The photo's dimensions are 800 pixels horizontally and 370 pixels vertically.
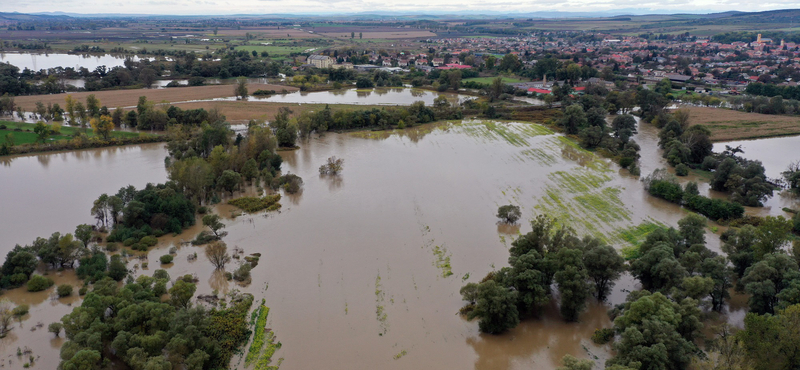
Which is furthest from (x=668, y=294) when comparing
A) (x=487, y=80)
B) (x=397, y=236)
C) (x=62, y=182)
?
(x=487, y=80)

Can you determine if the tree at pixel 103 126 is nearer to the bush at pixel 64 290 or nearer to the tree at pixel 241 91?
the tree at pixel 241 91

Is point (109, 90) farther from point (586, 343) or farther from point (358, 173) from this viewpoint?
point (586, 343)

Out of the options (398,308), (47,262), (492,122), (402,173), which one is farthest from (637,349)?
(492,122)

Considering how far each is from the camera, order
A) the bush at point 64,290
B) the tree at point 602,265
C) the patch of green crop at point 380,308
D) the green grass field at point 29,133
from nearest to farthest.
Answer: the patch of green crop at point 380,308
the tree at point 602,265
the bush at point 64,290
the green grass field at point 29,133

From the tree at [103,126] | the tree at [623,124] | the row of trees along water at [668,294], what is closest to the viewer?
the row of trees along water at [668,294]

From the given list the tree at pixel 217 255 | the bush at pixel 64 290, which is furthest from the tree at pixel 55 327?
the tree at pixel 217 255

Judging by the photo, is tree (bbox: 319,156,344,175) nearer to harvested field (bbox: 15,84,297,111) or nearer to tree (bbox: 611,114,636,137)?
tree (bbox: 611,114,636,137)

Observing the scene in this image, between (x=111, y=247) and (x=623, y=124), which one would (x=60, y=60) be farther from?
(x=623, y=124)
